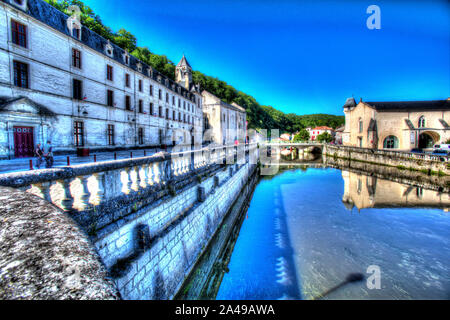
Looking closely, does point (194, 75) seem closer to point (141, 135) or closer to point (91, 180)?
point (141, 135)

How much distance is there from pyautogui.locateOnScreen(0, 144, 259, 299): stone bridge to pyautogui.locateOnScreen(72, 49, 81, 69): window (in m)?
14.6

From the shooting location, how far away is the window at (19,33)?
12.4 m

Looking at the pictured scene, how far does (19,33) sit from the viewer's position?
41.7 ft

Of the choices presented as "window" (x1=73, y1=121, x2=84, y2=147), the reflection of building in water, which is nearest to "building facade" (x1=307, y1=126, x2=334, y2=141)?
the reflection of building in water

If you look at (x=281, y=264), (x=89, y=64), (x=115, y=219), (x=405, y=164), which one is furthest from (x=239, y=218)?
(x=405, y=164)

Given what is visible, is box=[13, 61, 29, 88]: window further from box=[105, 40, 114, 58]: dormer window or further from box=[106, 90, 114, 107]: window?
box=[105, 40, 114, 58]: dormer window

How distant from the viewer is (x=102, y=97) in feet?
62.0

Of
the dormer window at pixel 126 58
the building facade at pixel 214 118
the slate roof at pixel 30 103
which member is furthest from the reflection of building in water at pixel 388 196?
the building facade at pixel 214 118

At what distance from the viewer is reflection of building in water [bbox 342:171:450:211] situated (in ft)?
51.3

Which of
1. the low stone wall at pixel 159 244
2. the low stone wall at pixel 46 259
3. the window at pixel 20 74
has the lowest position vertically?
the low stone wall at pixel 159 244

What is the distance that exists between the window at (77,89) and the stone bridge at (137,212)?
13619mm

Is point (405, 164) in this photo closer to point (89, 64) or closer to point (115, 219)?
point (115, 219)

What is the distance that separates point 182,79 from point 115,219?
4525 cm

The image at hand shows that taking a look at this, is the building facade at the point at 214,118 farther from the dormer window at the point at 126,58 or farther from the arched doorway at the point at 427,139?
the arched doorway at the point at 427,139
